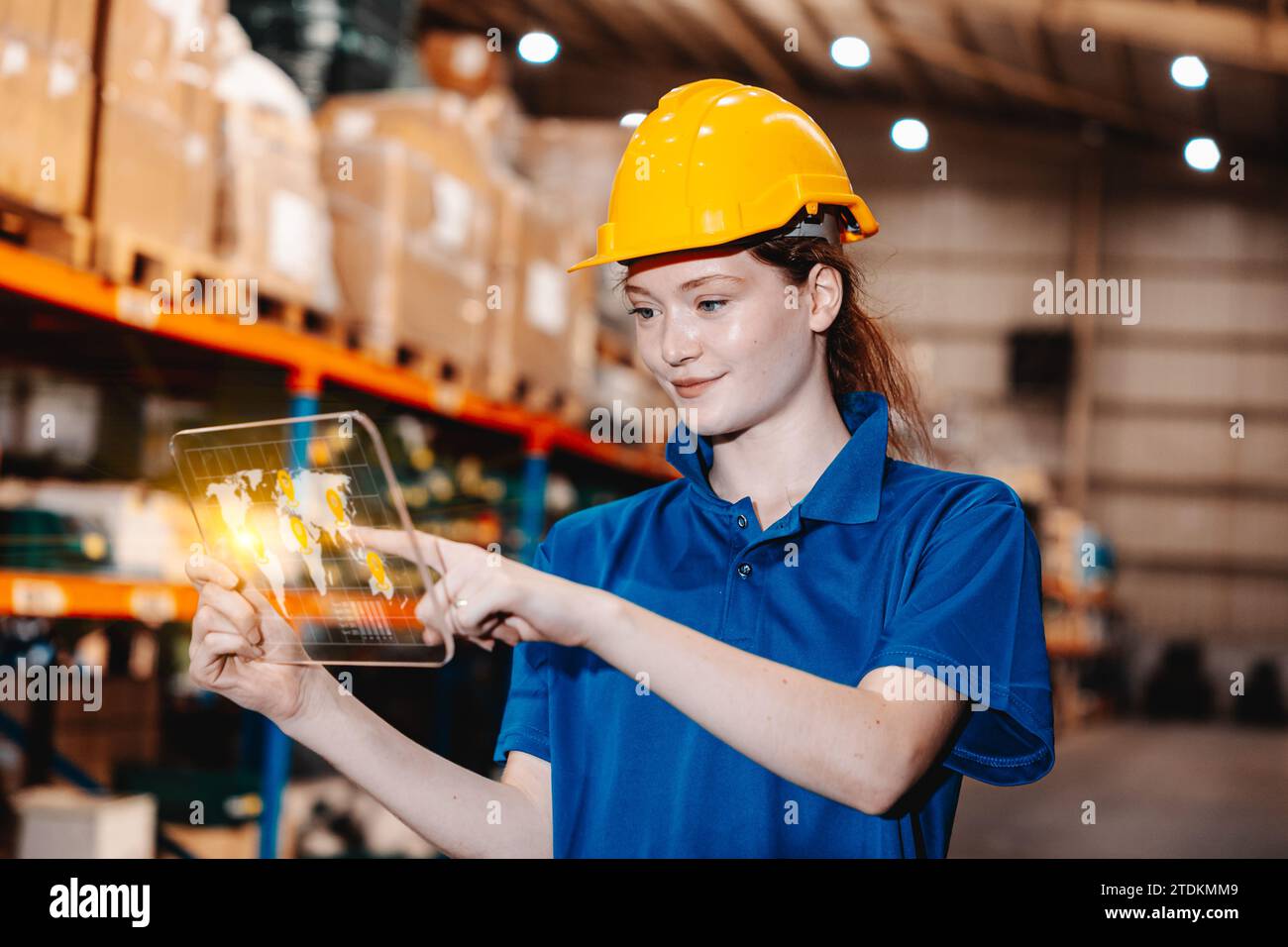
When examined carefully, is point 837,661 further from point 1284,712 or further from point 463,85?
point 1284,712

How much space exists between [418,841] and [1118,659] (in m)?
14.3

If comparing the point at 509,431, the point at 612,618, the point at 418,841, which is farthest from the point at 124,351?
the point at 612,618

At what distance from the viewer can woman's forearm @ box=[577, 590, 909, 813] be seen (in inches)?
50.3

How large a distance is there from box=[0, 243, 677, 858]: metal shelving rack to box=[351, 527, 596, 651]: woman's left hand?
1.86 metres

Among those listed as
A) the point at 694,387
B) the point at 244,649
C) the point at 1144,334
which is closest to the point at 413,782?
the point at 244,649

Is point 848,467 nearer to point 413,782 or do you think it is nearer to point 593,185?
point 413,782

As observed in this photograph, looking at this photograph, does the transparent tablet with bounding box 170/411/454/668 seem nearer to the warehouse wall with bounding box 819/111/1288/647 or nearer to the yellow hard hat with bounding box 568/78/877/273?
the yellow hard hat with bounding box 568/78/877/273

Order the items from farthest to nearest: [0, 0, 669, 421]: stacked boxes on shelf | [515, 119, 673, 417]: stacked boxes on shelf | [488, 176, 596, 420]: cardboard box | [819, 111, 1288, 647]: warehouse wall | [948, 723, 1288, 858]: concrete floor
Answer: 1. [819, 111, 1288, 647]: warehouse wall
2. [515, 119, 673, 417]: stacked boxes on shelf
3. [948, 723, 1288, 858]: concrete floor
4. [488, 176, 596, 420]: cardboard box
5. [0, 0, 669, 421]: stacked boxes on shelf

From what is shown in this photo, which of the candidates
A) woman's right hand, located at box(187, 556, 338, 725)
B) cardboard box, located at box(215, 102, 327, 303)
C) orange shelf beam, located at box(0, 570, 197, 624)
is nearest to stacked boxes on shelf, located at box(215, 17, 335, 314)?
cardboard box, located at box(215, 102, 327, 303)

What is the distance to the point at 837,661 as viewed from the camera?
5.05 ft

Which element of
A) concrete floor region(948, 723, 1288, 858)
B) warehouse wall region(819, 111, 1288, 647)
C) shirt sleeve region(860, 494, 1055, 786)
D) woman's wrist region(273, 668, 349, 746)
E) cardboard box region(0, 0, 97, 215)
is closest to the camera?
shirt sleeve region(860, 494, 1055, 786)

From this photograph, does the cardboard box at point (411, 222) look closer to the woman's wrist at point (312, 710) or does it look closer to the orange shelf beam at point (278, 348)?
the orange shelf beam at point (278, 348)

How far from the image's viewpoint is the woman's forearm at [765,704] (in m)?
1.28

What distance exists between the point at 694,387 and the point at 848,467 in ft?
0.74
